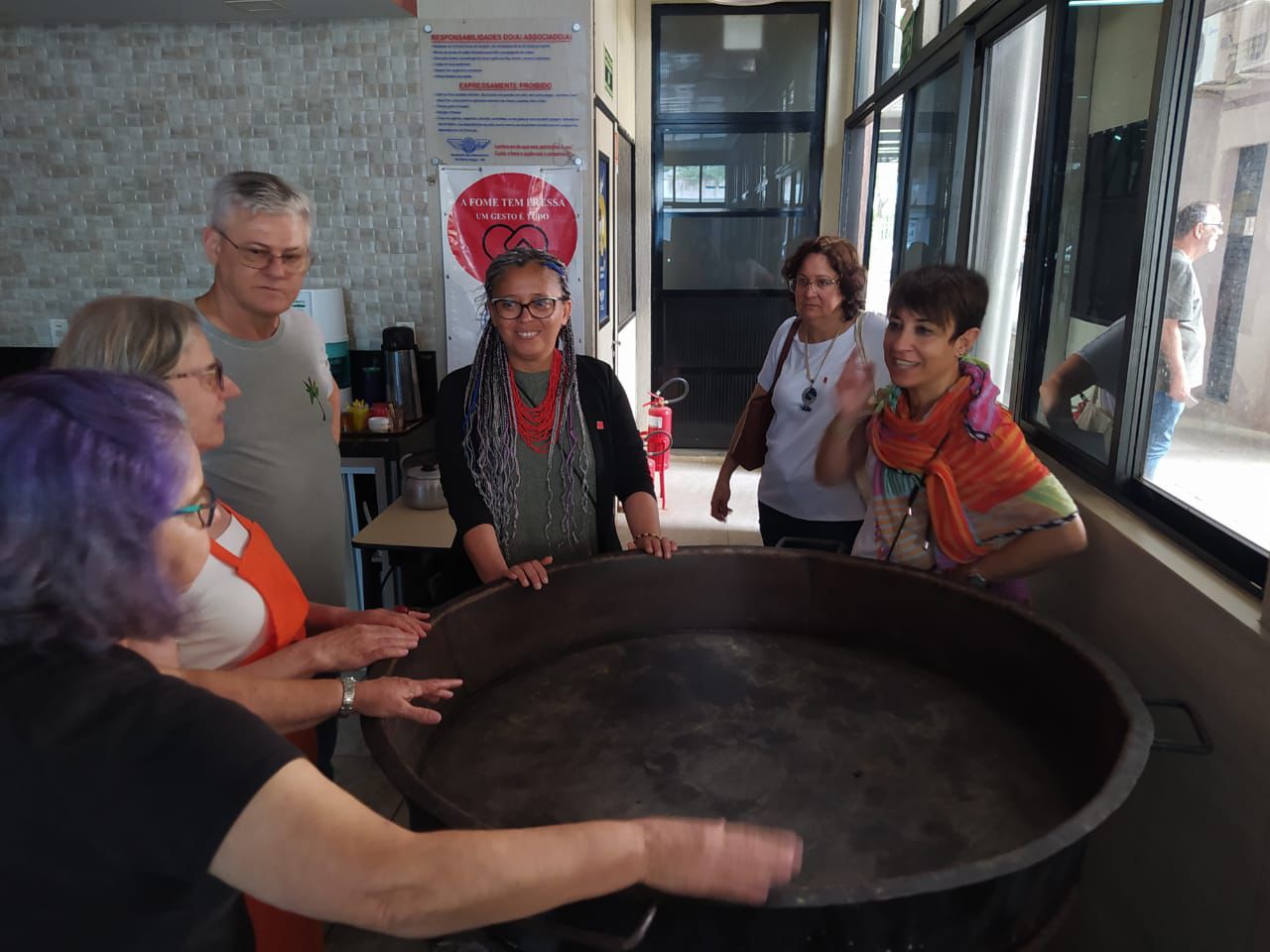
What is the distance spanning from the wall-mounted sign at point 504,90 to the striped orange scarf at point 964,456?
2.18 meters

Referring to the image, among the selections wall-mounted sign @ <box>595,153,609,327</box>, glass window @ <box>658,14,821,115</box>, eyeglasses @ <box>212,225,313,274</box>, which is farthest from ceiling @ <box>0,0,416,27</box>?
glass window @ <box>658,14,821,115</box>

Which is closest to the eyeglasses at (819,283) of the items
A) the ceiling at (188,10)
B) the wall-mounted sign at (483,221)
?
the wall-mounted sign at (483,221)

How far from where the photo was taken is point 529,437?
1857mm

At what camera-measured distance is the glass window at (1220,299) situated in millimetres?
1615

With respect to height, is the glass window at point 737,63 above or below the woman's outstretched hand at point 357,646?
above

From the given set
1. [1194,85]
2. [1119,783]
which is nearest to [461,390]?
[1119,783]

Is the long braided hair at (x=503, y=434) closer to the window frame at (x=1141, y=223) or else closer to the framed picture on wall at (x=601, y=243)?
the window frame at (x=1141, y=223)

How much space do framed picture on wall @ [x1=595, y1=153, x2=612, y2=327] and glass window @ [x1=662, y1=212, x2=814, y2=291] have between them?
158 cm

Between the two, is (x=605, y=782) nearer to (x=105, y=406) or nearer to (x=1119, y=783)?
(x=1119, y=783)

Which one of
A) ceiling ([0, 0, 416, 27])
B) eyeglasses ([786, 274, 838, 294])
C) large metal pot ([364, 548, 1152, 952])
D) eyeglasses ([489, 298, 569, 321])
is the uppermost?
ceiling ([0, 0, 416, 27])

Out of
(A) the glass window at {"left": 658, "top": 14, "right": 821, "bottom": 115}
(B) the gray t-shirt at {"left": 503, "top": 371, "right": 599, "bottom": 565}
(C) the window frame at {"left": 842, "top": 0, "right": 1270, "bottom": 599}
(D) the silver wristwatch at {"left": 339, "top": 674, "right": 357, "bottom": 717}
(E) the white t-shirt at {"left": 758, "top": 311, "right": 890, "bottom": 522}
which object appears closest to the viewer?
(D) the silver wristwatch at {"left": 339, "top": 674, "right": 357, "bottom": 717}

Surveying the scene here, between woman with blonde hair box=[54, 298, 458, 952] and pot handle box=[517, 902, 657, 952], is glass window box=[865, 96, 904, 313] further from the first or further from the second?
pot handle box=[517, 902, 657, 952]

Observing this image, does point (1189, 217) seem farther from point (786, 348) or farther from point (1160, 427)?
point (786, 348)

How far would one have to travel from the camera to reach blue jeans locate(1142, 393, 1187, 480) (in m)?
1.85
